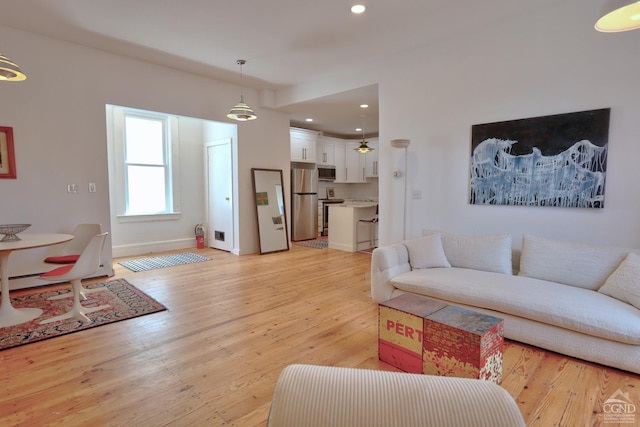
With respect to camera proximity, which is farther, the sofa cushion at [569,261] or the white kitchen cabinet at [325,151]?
the white kitchen cabinet at [325,151]

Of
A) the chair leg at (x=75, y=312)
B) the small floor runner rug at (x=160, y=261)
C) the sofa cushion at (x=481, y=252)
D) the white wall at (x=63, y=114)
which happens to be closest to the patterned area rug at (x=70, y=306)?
the chair leg at (x=75, y=312)

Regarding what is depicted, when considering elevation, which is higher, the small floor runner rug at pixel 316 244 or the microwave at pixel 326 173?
the microwave at pixel 326 173

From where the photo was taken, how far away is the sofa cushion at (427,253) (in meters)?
3.40

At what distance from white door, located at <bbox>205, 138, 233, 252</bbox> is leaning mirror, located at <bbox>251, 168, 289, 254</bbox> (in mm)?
536

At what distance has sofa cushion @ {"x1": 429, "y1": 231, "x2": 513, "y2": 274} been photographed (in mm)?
3180

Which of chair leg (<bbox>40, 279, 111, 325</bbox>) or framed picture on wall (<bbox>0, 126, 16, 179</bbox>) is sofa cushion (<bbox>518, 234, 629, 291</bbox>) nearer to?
chair leg (<bbox>40, 279, 111, 325</bbox>)

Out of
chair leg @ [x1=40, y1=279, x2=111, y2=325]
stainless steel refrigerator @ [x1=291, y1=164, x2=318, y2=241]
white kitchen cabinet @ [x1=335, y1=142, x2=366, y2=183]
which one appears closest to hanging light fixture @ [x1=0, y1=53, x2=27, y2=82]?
chair leg @ [x1=40, y1=279, x2=111, y2=325]

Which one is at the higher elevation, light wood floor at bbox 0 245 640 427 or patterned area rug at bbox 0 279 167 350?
patterned area rug at bbox 0 279 167 350

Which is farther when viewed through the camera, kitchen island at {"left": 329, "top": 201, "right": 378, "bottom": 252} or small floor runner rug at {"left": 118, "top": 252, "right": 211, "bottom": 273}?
kitchen island at {"left": 329, "top": 201, "right": 378, "bottom": 252}

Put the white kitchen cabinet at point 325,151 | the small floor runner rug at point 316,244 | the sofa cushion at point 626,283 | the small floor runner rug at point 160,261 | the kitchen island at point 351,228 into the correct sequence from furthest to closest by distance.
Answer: the white kitchen cabinet at point 325,151 < the small floor runner rug at point 316,244 < the kitchen island at point 351,228 < the small floor runner rug at point 160,261 < the sofa cushion at point 626,283

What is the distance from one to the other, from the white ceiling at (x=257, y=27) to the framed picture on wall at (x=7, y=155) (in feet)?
2.95

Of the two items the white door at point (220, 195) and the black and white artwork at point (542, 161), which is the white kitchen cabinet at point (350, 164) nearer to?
the white door at point (220, 195)

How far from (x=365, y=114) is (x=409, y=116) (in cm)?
Result: 259

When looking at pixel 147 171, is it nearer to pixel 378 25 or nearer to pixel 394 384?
pixel 378 25
